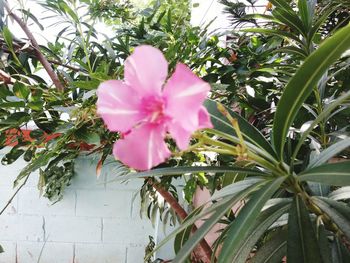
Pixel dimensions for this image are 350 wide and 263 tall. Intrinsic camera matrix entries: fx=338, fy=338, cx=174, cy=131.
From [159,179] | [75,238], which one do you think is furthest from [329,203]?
[75,238]

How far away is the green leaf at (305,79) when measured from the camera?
0.41 meters

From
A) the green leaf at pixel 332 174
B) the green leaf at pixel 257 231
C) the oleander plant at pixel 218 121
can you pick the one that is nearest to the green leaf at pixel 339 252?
the oleander plant at pixel 218 121

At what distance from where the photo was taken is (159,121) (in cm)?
29

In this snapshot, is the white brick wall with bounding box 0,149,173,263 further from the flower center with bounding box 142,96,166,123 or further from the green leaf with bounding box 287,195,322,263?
the flower center with bounding box 142,96,166,123

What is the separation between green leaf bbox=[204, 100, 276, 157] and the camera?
1.83 ft

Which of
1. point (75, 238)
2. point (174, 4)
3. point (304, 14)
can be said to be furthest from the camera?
point (174, 4)

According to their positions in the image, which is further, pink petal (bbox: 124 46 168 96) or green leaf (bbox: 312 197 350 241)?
green leaf (bbox: 312 197 350 241)

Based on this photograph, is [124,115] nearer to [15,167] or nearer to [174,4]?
[15,167]

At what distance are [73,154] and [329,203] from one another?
68 centimetres

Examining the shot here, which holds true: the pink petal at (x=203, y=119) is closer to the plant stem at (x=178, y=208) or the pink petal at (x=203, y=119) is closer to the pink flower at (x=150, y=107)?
the pink flower at (x=150, y=107)

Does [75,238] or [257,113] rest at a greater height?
[257,113]

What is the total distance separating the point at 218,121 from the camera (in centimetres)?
56

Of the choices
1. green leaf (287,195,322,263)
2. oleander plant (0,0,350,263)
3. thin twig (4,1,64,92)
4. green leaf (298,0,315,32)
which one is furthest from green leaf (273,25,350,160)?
thin twig (4,1,64,92)

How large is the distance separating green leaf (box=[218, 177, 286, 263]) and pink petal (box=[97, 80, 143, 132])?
0.23 m
